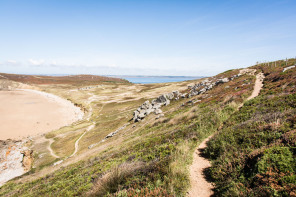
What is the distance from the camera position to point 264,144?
7.37 m

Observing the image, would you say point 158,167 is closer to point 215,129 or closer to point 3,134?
point 215,129

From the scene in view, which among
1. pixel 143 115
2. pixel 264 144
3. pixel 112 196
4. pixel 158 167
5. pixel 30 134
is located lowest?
pixel 30 134

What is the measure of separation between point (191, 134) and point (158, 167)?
5789 mm

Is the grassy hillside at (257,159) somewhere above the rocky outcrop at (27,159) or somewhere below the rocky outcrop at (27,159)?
above

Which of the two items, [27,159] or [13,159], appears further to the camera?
[13,159]

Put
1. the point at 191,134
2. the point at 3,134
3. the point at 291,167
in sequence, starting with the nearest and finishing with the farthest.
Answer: the point at 291,167 → the point at 191,134 → the point at 3,134

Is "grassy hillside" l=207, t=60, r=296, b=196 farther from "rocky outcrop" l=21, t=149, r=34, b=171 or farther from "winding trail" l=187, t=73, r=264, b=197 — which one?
"rocky outcrop" l=21, t=149, r=34, b=171

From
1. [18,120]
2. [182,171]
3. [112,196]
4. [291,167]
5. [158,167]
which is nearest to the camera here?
[291,167]

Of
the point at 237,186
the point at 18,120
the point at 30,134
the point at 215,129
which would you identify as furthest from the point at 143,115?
the point at 18,120

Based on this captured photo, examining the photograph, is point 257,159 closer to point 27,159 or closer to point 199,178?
point 199,178

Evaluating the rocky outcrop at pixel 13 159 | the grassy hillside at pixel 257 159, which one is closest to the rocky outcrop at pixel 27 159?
the rocky outcrop at pixel 13 159

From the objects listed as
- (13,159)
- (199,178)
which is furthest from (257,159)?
(13,159)

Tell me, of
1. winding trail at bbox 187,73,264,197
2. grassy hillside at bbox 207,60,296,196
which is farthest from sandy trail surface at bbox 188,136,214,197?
grassy hillside at bbox 207,60,296,196

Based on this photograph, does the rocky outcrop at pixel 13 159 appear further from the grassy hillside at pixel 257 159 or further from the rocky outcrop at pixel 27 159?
the grassy hillside at pixel 257 159
